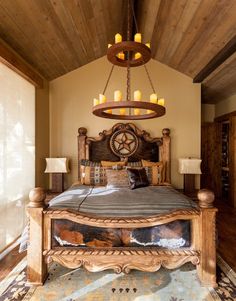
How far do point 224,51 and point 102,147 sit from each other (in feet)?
7.96

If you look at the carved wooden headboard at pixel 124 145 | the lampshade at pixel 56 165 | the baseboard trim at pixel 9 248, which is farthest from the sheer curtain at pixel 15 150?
the carved wooden headboard at pixel 124 145

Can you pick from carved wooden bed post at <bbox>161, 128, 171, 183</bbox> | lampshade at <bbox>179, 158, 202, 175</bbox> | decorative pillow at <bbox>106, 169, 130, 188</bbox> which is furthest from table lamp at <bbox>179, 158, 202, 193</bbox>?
decorative pillow at <bbox>106, 169, 130, 188</bbox>

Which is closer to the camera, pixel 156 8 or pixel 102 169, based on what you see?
pixel 156 8

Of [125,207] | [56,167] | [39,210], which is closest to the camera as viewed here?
[39,210]

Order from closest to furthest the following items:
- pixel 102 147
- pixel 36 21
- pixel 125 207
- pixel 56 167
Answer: pixel 125 207
pixel 36 21
pixel 56 167
pixel 102 147

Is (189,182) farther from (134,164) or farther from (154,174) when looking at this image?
(134,164)

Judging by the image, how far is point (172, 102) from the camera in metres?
4.10

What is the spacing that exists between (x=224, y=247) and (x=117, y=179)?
5.47ft

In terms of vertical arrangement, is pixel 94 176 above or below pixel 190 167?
below

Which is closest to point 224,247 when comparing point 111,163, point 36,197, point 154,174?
point 154,174

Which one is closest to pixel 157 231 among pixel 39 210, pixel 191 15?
pixel 39 210

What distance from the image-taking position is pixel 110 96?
13.5ft

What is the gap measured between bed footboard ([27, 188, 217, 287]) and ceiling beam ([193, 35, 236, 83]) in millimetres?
2051

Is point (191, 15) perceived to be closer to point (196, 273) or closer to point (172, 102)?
point (172, 102)
